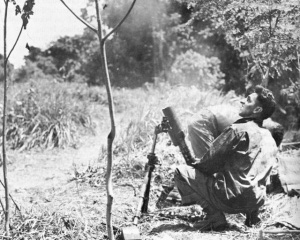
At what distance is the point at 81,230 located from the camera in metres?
4.04

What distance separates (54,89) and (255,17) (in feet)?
19.3

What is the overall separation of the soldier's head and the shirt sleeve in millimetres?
331

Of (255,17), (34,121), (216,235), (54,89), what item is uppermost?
(255,17)

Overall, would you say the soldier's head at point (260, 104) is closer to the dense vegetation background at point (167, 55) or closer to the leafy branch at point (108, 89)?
the leafy branch at point (108, 89)

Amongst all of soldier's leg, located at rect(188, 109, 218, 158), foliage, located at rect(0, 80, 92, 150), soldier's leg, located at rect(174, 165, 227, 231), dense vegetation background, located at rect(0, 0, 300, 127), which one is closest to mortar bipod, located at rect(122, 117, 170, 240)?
soldier's leg, located at rect(174, 165, 227, 231)

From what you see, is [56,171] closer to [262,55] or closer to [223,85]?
[262,55]

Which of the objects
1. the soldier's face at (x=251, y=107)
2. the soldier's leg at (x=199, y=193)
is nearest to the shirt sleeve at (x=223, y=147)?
the soldier's leg at (x=199, y=193)

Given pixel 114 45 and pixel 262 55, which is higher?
pixel 114 45

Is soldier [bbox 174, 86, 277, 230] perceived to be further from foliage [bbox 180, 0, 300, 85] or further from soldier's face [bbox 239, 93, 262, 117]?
foliage [bbox 180, 0, 300, 85]

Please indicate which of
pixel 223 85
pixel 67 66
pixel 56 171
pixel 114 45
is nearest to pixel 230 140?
pixel 56 171

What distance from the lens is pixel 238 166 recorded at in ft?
14.2

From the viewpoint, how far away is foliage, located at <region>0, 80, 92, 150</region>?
28.6 ft

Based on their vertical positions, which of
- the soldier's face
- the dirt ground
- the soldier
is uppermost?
the soldier's face

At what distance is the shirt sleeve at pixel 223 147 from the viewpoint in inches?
164
